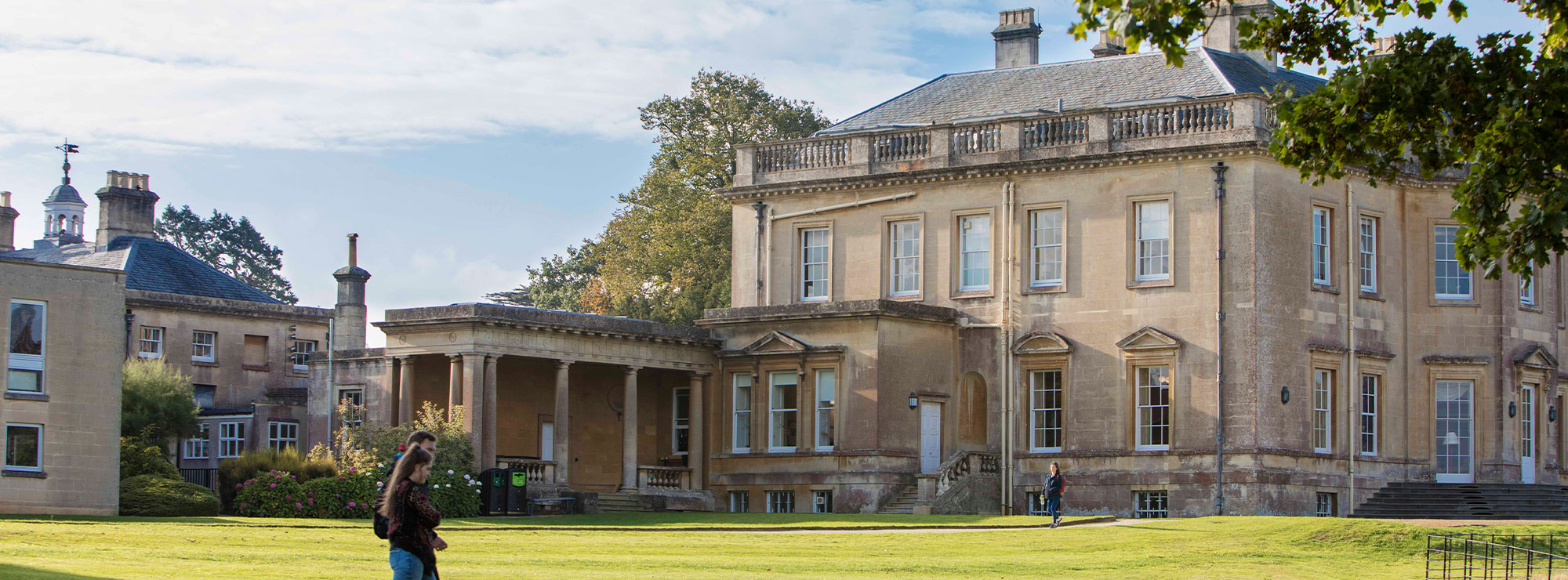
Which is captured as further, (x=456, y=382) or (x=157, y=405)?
(x=157, y=405)

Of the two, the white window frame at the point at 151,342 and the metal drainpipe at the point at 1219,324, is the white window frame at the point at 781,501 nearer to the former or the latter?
the metal drainpipe at the point at 1219,324

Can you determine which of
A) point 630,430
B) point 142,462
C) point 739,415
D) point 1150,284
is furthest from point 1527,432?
point 142,462

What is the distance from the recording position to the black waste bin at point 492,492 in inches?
1398

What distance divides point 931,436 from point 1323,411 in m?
7.78

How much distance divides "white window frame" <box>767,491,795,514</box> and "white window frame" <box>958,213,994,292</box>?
5.58 metres

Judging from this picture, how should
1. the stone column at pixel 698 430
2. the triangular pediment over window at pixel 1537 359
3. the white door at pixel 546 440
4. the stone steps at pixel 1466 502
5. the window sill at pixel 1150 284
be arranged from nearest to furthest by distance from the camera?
the stone steps at pixel 1466 502 < the window sill at pixel 1150 284 < the triangular pediment over window at pixel 1537 359 < the stone column at pixel 698 430 < the white door at pixel 546 440

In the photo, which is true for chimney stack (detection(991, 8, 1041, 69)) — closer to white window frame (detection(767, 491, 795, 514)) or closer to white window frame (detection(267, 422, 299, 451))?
white window frame (detection(767, 491, 795, 514))

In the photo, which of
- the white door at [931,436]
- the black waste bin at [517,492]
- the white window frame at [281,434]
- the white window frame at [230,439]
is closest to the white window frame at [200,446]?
the white window frame at [230,439]

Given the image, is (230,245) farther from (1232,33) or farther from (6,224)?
(1232,33)

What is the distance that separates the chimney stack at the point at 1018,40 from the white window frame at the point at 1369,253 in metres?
9.50

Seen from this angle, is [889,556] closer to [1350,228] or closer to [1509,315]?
[1350,228]

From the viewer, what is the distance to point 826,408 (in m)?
39.2

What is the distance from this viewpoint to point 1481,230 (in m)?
16.8

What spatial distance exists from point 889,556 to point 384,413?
1676cm
